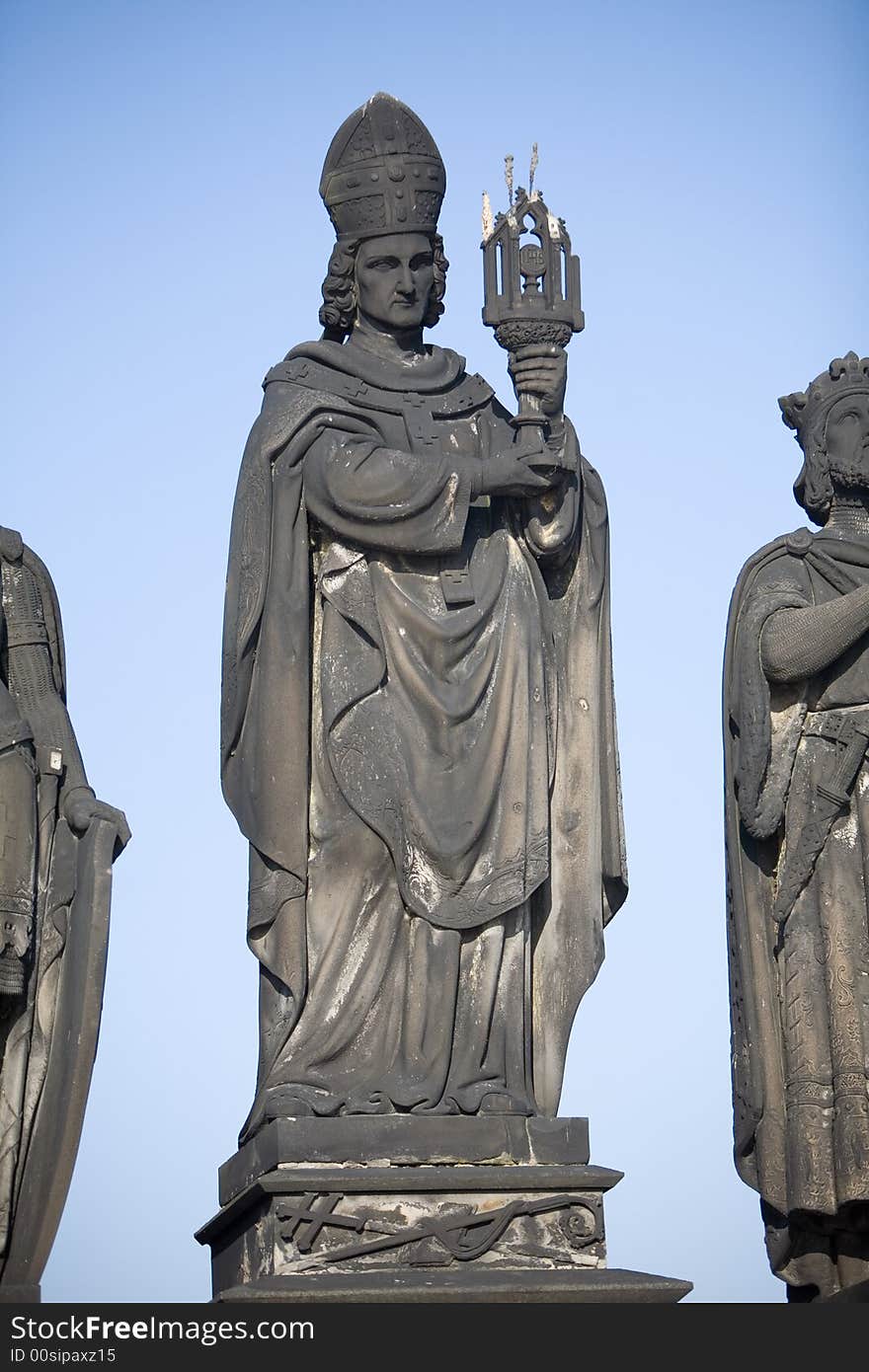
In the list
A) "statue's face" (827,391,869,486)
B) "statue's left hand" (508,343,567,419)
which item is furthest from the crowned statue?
"statue's face" (827,391,869,486)

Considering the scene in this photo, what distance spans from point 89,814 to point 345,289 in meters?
2.72

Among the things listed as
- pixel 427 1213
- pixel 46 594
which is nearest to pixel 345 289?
pixel 46 594

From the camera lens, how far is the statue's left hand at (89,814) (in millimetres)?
14305

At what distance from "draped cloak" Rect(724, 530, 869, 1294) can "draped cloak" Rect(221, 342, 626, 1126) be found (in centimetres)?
68

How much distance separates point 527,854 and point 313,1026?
1.17 meters

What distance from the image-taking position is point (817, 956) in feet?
49.2

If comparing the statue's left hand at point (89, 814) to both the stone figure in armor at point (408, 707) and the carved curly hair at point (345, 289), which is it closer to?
the stone figure in armor at point (408, 707)

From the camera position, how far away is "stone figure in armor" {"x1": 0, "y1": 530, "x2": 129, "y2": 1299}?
1394 centimetres

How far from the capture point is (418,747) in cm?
1439

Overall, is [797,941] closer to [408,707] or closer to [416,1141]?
[408,707]

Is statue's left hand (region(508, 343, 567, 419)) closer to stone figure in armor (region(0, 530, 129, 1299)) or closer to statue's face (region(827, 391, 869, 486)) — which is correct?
statue's face (region(827, 391, 869, 486))

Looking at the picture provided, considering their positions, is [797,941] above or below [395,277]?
below
